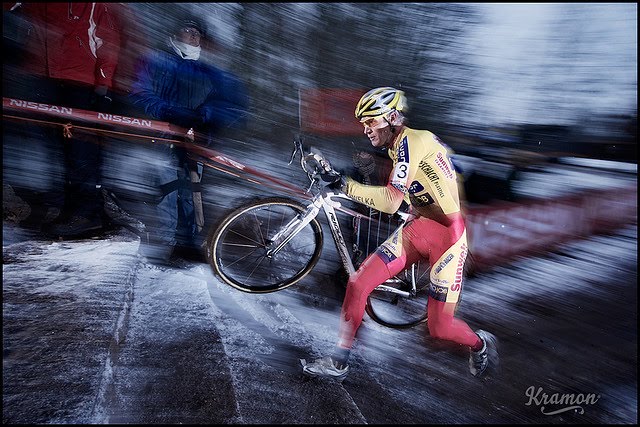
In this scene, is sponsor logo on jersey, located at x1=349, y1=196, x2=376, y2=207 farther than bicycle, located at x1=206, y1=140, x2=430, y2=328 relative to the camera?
No

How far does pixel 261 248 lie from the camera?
328cm

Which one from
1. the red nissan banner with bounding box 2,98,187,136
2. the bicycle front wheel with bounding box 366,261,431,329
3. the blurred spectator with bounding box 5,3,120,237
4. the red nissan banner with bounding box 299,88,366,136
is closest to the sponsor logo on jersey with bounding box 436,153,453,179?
the bicycle front wheel with bounding box 366,261,431,329

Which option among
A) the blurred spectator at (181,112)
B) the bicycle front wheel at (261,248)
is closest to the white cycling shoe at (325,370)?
the bicycle front wheel at (261,248)

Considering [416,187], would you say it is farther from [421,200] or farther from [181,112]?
[181,112]

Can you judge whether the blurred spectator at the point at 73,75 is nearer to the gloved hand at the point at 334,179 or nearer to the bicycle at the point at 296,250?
→ the bicycle at the point at 296,250

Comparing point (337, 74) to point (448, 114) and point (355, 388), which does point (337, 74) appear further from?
point (355, 388)

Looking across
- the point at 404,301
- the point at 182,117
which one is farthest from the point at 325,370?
the point at 182,117

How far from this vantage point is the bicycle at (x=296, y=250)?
293 centimetres

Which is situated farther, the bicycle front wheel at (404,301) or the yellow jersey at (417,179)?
the bicycle front wheel at (404,301)

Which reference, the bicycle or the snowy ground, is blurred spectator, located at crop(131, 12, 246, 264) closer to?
the snowy ground

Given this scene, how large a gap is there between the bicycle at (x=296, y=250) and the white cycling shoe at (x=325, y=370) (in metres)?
0.77

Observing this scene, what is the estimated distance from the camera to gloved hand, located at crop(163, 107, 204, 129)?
3.59 meters

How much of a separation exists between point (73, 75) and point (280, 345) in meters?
3.36

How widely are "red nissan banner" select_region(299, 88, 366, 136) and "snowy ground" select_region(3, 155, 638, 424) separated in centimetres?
154
